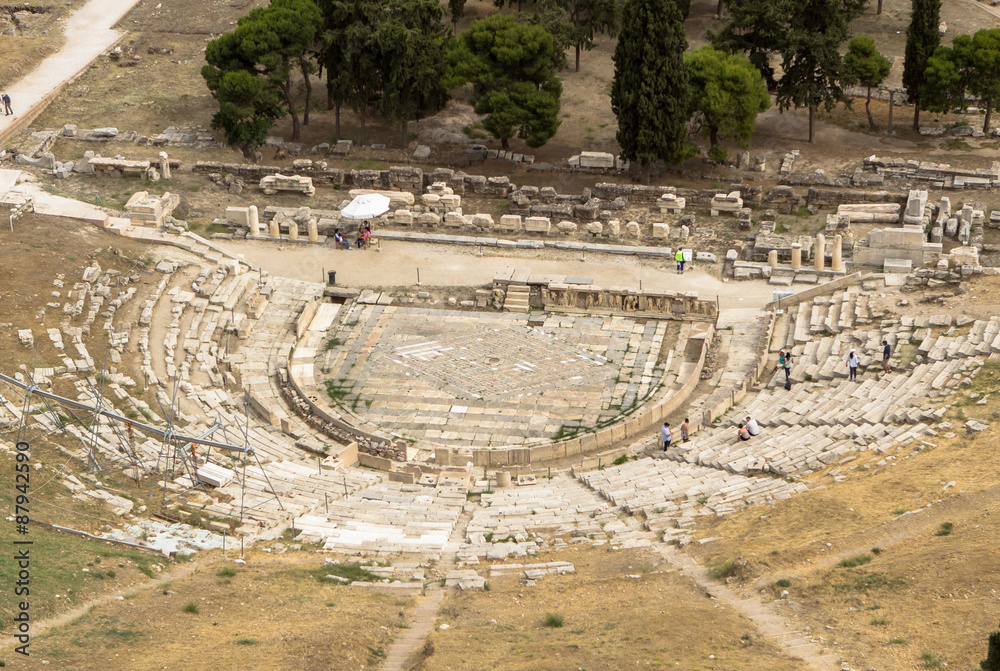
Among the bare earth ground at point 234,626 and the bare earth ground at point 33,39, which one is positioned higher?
the bare earth ground at point 33,39

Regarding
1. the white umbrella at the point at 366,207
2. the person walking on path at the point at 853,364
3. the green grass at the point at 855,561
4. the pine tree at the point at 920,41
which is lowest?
the green grass at the point at 855,561

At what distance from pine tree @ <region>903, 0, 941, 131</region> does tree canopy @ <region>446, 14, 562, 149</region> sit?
16.9 meters

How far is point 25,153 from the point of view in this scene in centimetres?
6341

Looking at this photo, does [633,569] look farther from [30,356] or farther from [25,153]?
[25,153]

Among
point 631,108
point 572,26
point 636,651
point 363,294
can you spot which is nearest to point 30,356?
point 363,294

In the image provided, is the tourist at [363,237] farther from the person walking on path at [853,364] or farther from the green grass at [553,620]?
the green grass at [553,620]

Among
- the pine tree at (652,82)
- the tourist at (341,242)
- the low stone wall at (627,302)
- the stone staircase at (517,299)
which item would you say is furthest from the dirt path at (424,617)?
the pine tree at (652,82)

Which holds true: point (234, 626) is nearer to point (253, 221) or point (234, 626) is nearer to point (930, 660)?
point (930, 660)

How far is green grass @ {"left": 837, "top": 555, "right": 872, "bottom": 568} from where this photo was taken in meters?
33.7

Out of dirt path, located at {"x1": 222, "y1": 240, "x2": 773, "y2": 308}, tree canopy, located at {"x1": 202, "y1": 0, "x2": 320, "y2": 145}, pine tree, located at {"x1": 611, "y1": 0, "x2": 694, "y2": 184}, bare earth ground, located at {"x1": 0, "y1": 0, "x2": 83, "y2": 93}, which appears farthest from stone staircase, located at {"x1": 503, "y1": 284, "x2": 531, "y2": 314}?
bare earth ground, located at {"x1": 0, "y1": 0, "x2": 83, "y2": 93}

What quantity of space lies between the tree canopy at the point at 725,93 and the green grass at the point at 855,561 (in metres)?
33.2

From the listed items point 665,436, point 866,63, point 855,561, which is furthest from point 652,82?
point 855,561

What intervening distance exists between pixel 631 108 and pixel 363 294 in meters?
15.9

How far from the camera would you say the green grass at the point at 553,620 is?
32000 mm
